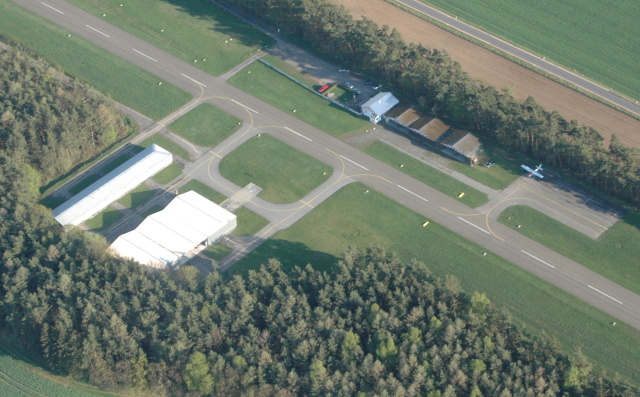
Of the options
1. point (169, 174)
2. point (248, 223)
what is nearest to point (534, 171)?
point (248, 223)

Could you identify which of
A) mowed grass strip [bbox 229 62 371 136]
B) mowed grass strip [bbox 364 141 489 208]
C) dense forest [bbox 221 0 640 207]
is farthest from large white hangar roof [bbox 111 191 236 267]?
dense forest [bbox 221 0 640 207]

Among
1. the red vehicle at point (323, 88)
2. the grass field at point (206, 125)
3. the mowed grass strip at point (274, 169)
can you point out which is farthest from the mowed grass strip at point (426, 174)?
the grass field at point (206, 125)

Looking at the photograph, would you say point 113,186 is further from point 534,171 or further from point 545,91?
point 545,91

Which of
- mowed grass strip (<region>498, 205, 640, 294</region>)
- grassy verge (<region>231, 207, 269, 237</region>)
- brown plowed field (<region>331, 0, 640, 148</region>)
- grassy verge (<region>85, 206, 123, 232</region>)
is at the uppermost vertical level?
brown plowed field (<region>331, 0, 640, 148</region>)

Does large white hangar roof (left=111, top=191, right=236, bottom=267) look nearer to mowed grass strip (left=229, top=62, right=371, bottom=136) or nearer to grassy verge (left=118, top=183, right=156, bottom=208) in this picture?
grassy verge (left=118, top=183, right=156, bottom=208)

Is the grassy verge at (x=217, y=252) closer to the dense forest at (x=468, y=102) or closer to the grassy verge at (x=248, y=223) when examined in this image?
the grassy verge at (x=248, y=223)

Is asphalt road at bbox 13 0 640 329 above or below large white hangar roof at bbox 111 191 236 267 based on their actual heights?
above
